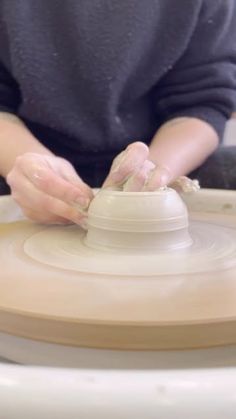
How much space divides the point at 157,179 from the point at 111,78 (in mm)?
509

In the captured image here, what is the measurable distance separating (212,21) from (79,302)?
94cm

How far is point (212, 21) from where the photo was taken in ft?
4.30

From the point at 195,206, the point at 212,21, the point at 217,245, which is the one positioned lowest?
the point at 195,206

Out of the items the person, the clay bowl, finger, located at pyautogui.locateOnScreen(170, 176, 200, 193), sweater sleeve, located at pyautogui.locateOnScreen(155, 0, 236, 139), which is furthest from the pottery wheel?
sweater sleeve, located at pyautogui.locateOnScreen(155, 0, 236, 139)

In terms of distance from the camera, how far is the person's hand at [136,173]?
0.77m

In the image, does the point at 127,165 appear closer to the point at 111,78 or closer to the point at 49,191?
the point at 49,191

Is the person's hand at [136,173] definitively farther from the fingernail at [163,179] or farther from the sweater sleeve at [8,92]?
the sweater sleeve at [8,92]

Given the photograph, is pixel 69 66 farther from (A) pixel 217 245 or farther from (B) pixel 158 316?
(B) pixel 158 316

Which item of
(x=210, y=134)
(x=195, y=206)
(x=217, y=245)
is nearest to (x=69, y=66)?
(x=210, y=134)

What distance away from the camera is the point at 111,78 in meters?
1.24

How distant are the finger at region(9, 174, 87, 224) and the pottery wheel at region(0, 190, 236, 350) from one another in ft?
0.08

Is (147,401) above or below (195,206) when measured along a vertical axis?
above

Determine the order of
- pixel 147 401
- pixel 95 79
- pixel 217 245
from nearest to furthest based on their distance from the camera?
pixel 147 401 < pixel 217 245 < pixel 95 79

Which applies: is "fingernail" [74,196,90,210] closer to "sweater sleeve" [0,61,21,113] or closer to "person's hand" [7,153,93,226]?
"person's hand" [7,153,93,226]
